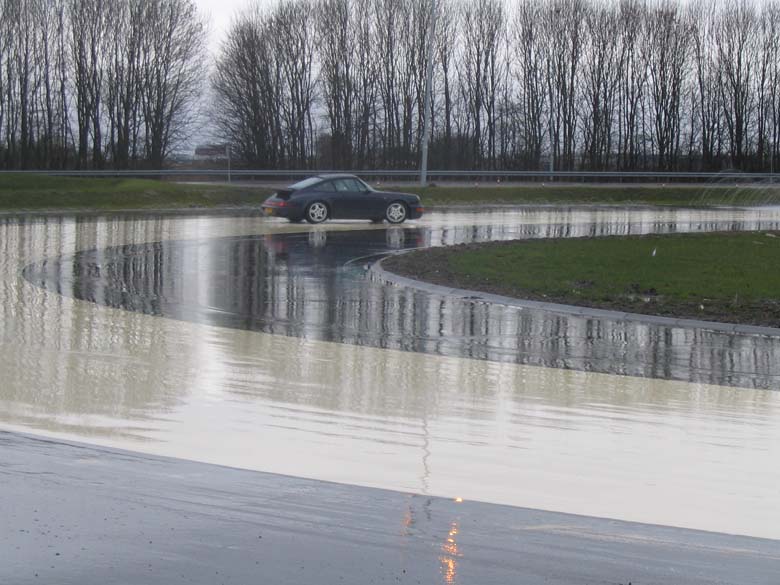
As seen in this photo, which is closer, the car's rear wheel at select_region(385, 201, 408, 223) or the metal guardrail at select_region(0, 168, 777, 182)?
the car's rear wheel at select_region(385, 201, 408, 223)

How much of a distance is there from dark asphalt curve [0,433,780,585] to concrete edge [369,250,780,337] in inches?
280

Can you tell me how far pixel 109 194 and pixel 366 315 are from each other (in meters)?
28.0

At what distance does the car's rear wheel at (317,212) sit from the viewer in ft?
96.3

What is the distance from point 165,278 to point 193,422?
928cm

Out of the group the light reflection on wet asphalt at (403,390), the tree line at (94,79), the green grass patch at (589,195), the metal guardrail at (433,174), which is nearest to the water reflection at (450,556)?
the light reflection on wet asphalt at (403,390)

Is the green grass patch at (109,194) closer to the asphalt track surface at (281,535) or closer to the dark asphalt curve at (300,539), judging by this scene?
the asphalt track surface at (281,535)

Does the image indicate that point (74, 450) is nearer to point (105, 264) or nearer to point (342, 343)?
point (342, 343)

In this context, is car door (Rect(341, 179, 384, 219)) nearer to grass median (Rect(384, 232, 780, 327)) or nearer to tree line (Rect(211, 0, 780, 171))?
grass median (Rect(384, 232, 780, 327))

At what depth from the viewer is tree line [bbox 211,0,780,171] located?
235ft

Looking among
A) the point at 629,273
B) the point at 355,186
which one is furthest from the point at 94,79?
the point at 629,273

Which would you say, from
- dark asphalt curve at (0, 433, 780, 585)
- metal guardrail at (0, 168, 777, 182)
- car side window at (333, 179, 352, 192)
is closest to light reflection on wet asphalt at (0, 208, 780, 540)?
dark asphalt curve at (0, 433, 780, 585)

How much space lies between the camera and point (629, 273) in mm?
17172

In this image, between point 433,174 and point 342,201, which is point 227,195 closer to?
point 342,201

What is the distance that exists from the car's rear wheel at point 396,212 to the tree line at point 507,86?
132 ft
